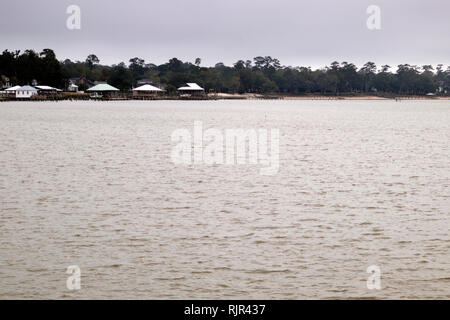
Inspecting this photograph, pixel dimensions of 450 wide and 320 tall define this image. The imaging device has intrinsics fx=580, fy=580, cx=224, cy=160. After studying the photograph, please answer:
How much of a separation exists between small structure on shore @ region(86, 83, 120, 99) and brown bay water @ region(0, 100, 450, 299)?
151 m

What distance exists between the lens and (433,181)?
90.0 feet

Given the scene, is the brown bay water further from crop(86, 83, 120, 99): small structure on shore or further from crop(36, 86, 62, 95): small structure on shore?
crop(86, 83, 120, 99): small structure on shore

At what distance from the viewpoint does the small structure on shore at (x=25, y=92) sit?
6308 inches

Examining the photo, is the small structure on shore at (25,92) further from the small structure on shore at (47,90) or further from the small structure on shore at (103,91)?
the small structure on shore at (103,91)

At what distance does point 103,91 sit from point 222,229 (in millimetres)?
174376

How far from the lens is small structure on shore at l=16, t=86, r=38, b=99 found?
160212 mm

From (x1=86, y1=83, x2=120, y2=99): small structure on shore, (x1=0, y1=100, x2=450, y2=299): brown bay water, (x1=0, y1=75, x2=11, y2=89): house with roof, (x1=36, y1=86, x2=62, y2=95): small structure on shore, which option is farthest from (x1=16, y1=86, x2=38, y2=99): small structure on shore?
Result: (x1=0, y1=100, x2=450, y2=299): brown bay water

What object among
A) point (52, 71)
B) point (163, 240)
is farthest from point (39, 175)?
point (52, 71)

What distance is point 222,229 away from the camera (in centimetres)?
1800

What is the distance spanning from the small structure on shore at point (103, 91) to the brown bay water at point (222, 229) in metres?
151

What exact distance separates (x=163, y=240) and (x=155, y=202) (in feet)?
17.9

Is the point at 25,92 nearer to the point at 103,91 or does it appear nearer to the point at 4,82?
the point at 4,82

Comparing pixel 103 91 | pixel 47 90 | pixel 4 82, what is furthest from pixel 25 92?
pixel 103 91
